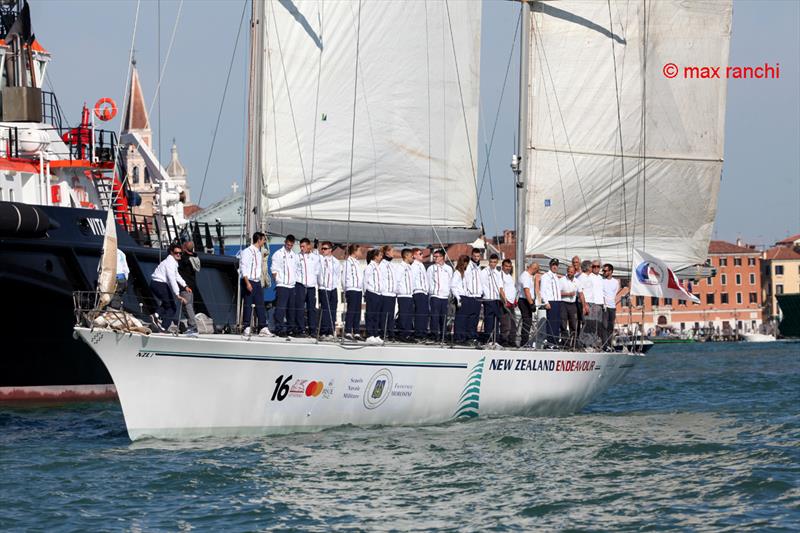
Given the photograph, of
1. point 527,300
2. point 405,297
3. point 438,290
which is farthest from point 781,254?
point 405,297

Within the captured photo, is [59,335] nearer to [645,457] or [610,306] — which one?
[610,306]

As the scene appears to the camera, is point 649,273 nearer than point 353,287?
No

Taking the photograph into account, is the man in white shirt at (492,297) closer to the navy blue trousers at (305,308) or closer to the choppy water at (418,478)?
the choppy water at (418,478)

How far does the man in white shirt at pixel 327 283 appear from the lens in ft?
68.1

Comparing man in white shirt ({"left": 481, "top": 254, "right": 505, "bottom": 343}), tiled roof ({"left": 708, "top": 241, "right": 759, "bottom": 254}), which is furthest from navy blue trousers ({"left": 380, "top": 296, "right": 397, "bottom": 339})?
tiled roof ({"left": 708, "top": 241, "right": 759, "bottom": 254})

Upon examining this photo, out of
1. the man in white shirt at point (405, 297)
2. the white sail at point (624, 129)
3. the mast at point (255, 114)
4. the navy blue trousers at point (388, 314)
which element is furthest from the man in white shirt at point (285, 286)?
the white sail at point (624, 129)

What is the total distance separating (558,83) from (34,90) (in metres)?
12.1

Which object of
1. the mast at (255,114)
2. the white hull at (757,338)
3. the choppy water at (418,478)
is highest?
the mast at (255,114)

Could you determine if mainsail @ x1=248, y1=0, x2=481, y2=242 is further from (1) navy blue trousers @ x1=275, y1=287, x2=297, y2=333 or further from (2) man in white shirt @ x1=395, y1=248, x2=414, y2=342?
(1) navy blue trousers @ x1=275, y1=287, x2=297, y2=333

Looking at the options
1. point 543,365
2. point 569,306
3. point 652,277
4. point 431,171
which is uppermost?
point 431,171

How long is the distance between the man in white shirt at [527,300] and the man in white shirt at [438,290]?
79.5 inches

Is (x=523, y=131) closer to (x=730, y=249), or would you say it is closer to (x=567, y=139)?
(x=567, y=139)

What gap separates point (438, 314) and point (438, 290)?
446 millimetres

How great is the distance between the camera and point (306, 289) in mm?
20734
